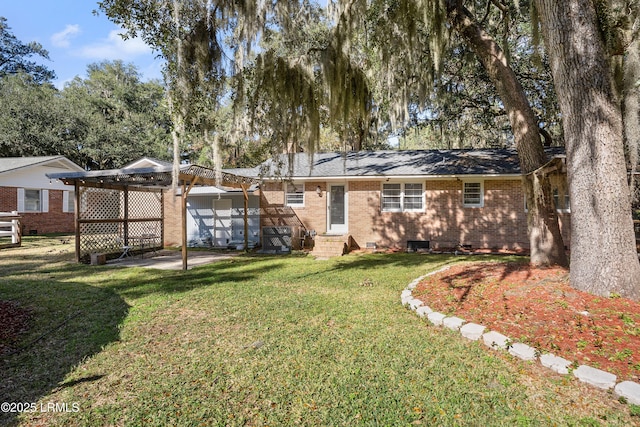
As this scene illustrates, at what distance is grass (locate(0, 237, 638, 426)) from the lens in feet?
8.13

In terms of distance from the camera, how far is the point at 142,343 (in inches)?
149

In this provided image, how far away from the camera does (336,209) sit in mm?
12398

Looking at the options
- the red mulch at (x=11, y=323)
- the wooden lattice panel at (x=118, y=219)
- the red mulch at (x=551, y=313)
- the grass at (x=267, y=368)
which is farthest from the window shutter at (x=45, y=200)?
the red mulch at (x=551, y=313)

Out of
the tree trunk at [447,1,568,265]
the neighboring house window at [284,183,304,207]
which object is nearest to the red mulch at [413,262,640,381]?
the tree trunk at [447,1,568,265]

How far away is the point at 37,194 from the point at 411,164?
20.2 metres

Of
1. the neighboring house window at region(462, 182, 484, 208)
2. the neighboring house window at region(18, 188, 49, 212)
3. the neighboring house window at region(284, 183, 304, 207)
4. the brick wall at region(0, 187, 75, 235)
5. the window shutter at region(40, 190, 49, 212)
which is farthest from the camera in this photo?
the window shutter at region(40, 190, 49, 212)

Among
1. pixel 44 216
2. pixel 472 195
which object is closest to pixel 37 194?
pixel 44 216

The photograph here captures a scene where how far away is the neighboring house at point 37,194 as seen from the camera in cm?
1659

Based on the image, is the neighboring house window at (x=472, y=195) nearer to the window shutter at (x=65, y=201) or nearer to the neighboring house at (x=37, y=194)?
the neighboring house at (x=37, y=194)

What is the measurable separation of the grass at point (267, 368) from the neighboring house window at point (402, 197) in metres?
6.48

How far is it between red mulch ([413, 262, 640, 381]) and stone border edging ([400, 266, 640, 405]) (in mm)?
96

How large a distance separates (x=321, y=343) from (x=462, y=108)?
12.8 metres

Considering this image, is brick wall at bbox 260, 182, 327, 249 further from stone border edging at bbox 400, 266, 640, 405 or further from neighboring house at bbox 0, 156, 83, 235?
neighboring house at bbox 0, 156, 83, 235

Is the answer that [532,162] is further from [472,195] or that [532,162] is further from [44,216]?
[44,216]
